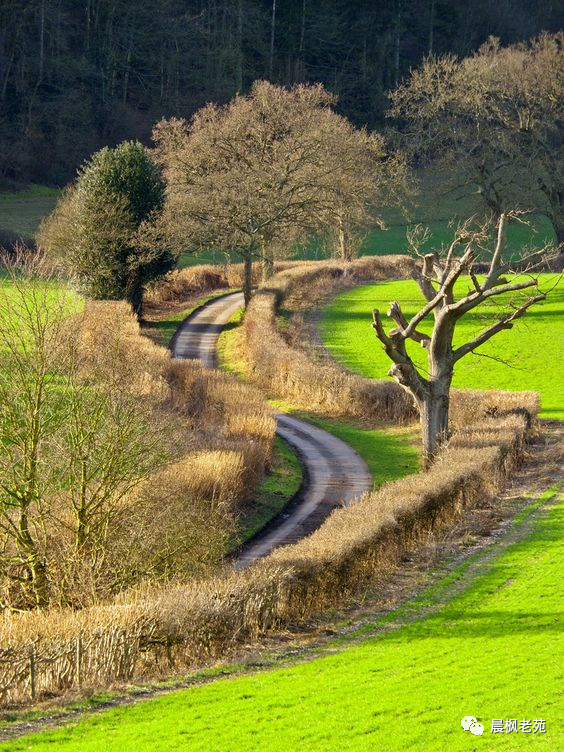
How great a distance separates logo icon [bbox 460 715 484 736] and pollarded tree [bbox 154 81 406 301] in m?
44.7

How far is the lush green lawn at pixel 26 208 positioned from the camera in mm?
80625

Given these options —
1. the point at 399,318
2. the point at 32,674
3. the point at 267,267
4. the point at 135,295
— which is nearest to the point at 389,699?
the point at 32,674

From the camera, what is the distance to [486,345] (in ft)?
181

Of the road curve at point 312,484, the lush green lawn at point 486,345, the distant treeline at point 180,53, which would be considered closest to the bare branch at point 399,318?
the road curve at point 312,484

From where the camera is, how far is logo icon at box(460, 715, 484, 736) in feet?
41.7

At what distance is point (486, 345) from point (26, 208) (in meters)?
47.3

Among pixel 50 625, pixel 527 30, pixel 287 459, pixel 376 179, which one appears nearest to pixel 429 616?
pixel 50 625

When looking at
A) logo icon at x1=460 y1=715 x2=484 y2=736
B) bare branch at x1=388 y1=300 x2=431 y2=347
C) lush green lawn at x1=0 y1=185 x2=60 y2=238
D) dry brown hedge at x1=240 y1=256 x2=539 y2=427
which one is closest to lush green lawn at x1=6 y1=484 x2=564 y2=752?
logo icon at x1=460 y1=715 x2=484 y2=736

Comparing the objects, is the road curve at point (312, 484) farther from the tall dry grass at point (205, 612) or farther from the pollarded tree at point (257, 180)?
the pollarded tree at point (257, 180)

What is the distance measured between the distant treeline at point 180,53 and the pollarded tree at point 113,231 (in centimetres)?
3858

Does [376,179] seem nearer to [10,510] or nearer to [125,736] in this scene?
[10,510]

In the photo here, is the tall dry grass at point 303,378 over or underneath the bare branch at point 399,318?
underneath

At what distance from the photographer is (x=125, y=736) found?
1346 centimetres

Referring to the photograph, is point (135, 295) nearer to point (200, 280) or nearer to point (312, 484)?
point (200, 280)
